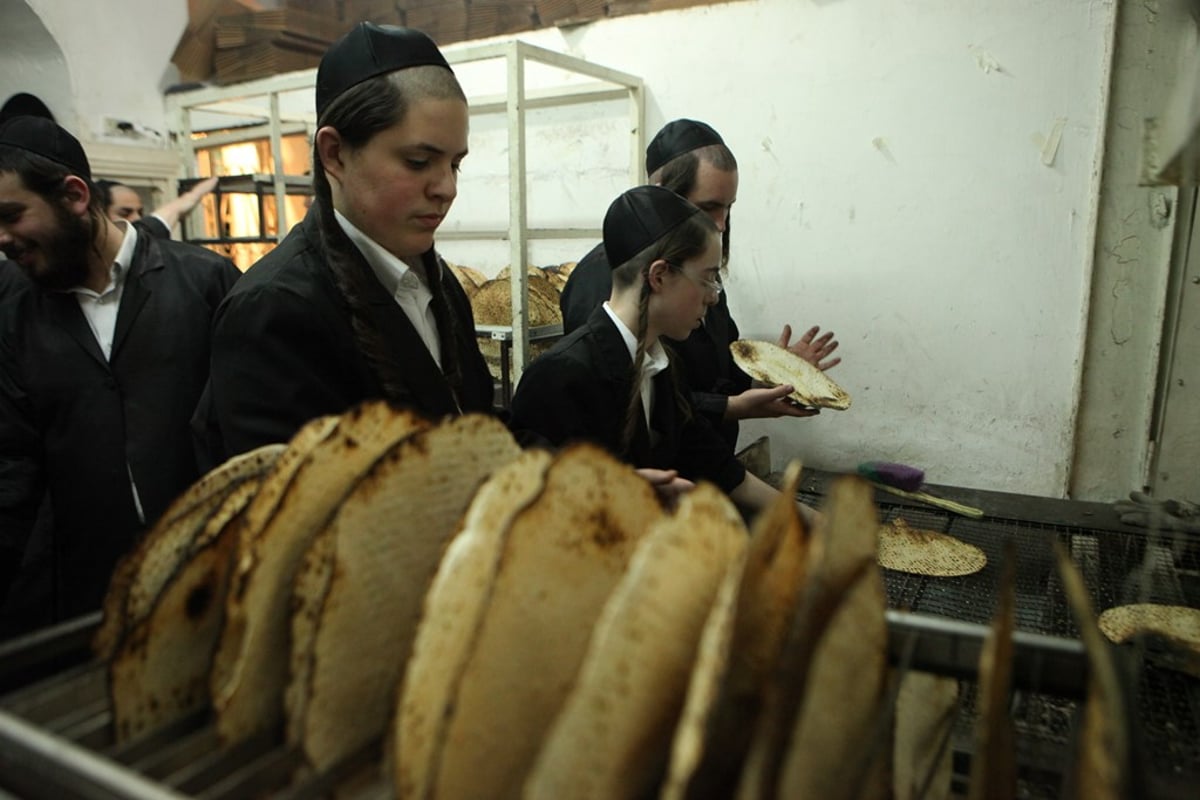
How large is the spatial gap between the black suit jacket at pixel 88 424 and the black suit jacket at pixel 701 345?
1180 mm

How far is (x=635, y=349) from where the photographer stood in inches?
75.3

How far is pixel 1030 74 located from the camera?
2.87 meters

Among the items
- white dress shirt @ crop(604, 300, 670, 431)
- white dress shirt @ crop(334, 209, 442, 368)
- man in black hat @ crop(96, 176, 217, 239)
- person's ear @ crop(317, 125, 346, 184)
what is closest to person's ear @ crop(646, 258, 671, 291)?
white dress shirt @ crop(604, 300, 670, 431)

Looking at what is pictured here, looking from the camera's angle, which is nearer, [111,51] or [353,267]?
[353,267]

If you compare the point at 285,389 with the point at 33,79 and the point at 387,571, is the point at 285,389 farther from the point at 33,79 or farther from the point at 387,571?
the point at 33,79

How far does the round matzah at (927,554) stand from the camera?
2029 mm

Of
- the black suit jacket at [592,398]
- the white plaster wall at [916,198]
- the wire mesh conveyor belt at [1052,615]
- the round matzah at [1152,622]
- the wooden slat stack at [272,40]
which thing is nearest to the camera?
the wire mesh conveyor belt at [1052,615]

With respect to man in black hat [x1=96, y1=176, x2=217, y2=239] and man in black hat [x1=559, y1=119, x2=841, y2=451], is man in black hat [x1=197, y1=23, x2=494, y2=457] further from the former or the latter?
man in black hat [x1=96, y1=176, x2=217, y2=239]

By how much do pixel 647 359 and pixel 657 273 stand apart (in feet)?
0.73

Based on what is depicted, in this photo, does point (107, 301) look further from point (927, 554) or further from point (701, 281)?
point (927, 554)

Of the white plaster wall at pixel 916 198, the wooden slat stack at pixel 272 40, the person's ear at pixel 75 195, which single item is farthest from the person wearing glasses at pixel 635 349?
the wooden slat stack at pixel 272 40

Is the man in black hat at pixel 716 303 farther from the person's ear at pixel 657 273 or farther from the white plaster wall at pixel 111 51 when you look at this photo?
the white plaster wall at pixel 111 51

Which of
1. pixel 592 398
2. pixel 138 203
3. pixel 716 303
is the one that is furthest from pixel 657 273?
pixel 138 203

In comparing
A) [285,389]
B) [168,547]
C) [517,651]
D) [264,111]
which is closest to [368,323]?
[285,389]
